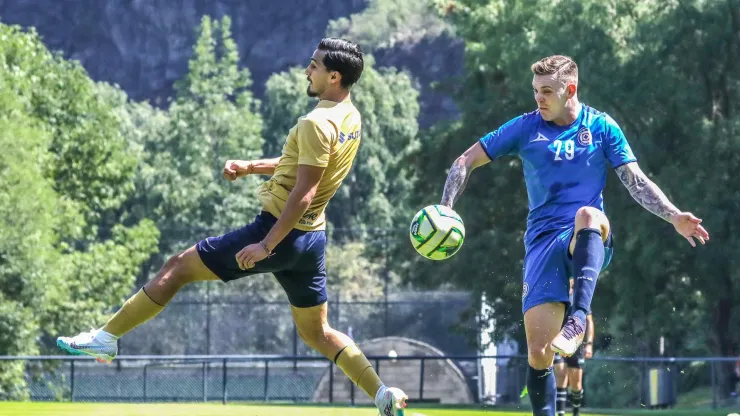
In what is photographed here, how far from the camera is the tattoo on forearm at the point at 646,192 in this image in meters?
8.33

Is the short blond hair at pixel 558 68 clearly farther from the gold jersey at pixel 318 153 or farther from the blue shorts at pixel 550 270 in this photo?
the gold jersey at pixel 318 153

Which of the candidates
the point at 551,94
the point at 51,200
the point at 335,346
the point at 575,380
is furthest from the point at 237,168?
the point at 51,200

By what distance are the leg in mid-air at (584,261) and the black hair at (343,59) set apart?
5.09ft

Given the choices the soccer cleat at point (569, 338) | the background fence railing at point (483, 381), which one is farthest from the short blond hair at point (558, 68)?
the background fence railing at point (483, 381)

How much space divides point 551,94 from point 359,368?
1993 millimetres

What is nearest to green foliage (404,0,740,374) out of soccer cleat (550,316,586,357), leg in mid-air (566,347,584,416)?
leg in mid-air (566,347,584,416)

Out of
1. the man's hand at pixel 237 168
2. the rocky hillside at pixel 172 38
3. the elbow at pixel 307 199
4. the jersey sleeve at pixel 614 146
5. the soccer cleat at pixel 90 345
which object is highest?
the rocky hillside at pixel 172 38

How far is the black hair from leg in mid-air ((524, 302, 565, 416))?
1.73 meters

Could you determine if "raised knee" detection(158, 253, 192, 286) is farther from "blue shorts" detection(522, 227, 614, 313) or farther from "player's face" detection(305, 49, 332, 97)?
"blue shorts" detection(522, 227, 614, 313)

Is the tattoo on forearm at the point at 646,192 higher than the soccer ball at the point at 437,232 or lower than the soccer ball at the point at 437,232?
higher

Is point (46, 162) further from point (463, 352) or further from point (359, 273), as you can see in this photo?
point (359, 273)

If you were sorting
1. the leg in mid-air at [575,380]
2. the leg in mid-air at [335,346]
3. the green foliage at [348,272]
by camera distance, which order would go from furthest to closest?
the green foliage at [348,272]
the leg in mid-air at [575,380]
the leg in mid-air at [335,346]

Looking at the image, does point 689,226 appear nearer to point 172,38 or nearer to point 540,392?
point 540,392

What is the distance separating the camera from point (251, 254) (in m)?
7.90
